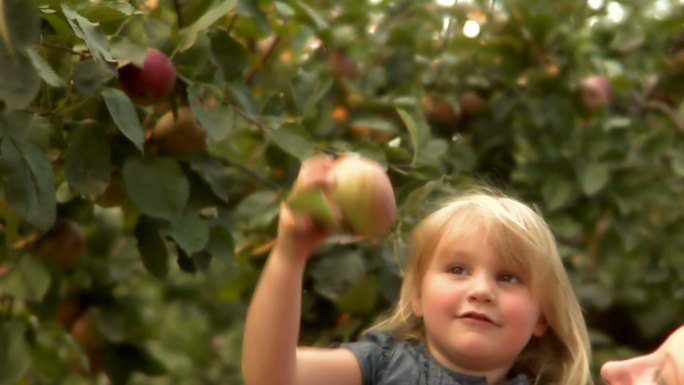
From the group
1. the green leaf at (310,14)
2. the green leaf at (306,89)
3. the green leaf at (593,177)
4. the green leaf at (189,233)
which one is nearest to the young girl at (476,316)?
the green leaf at (189,233)

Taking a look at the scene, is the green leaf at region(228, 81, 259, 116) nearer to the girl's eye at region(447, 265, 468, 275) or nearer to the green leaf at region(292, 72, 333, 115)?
the green leaf at region(292, 72, 333, 115)

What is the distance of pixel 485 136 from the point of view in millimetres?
2795

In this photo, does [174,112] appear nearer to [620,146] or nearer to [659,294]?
[620,146]

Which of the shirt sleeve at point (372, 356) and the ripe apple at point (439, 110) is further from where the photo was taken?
the ripe apple at point (439, 110)

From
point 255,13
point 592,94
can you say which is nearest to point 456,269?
point 255,13

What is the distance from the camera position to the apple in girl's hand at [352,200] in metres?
1.19

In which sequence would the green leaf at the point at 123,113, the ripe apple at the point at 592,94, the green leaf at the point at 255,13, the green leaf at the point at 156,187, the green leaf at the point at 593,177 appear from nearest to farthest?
the green leaf at the point at 123,113 → the green leaf at the point at 156,187 → the green leaf at the point at 255,13 → the green leaf at the point at 593,177 → the ripe apple at the point at 592,94

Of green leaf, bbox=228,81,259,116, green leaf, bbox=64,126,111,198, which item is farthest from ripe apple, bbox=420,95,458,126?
green leaf, bbox=64,126,111,198

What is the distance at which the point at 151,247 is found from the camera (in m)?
1.97

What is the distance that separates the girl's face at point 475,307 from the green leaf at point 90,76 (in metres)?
0.45

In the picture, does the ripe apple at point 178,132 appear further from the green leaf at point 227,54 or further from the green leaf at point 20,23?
the green leaf at point 20,23

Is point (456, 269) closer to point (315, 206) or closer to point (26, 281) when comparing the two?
point (315, 206)

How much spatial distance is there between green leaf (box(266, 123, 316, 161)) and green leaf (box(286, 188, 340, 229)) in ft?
2.12

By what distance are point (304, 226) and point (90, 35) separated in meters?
0.47
